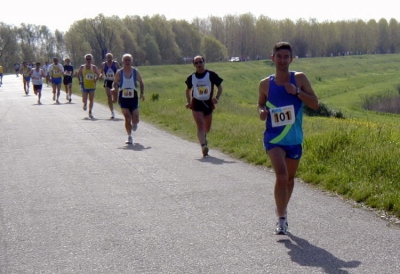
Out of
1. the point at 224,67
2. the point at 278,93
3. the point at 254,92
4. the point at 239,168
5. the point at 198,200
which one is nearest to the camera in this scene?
the point at 278,93

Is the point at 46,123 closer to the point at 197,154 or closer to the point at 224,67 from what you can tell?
the point at 197,154

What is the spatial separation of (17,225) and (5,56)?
384 ft

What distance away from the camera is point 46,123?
1891 cm

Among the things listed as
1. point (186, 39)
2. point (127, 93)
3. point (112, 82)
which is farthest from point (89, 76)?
point (186, 39)

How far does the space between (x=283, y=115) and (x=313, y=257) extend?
4.86 feet

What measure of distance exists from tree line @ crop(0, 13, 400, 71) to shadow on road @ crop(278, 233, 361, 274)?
79242 mm

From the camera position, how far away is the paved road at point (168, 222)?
5.68 metres

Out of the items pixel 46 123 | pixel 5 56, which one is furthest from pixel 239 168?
pixel 5 56

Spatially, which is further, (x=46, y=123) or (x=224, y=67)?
(x=224, y=67)

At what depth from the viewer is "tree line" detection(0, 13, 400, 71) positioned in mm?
90312

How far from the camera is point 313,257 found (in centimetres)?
576

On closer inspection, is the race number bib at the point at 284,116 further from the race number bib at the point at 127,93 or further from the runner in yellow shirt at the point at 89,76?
the runner in yellow shirt at the point at 89,76

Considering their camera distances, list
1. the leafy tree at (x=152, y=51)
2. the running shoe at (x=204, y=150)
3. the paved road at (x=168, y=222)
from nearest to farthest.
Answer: the paved road at (x=168, y=222)
the running shoe at (x=204, y=150)
the leafy tree at (x=152, y=51)

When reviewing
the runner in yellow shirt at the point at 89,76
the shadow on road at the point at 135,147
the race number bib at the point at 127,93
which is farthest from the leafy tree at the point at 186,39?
the shadow on road at the point at 135,147
